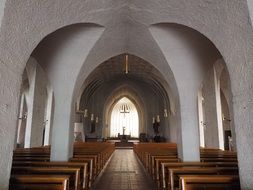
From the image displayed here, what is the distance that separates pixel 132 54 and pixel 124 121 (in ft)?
71.1

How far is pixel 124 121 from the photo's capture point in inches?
1099

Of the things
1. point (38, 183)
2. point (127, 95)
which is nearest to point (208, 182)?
point (38, 183)

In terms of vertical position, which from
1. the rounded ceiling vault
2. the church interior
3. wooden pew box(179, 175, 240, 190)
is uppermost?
the rounded ceiling vault

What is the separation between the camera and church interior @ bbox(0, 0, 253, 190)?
2.39 m

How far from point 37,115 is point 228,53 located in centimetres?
960

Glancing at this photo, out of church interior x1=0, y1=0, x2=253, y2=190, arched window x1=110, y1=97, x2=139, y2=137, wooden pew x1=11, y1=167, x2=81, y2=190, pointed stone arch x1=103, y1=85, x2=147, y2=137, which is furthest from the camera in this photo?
arched window x1=110, y1=97, x2=139, y2=137

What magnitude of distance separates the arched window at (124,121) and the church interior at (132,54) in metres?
16.3

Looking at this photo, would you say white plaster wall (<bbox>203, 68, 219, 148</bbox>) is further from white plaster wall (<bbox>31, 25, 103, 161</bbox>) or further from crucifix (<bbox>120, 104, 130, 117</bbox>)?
crucifix (<bbox>120, 104, 130, 117</bbox>)

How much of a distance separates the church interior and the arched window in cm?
1634

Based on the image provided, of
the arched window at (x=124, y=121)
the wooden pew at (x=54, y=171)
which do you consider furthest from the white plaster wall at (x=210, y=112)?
the arched window at (x=124, y=121)

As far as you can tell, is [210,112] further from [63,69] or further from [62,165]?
[62,165]

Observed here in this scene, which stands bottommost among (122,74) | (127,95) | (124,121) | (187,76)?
(187,76)

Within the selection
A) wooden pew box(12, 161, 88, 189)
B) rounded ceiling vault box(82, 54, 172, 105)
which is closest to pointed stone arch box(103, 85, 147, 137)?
rounded ceiling vault box(82, 54, 172, 105)

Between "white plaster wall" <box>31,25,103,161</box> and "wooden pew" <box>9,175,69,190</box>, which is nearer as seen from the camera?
"wooden pew" <box>9,175,69,190</box>
